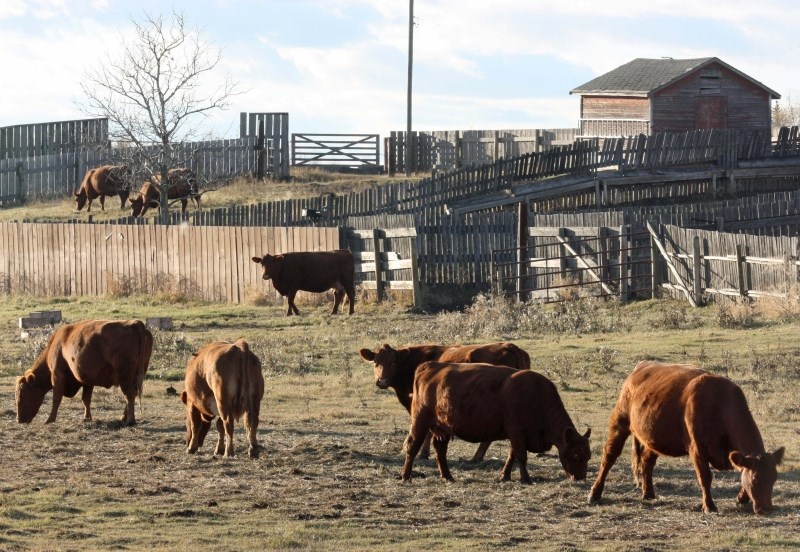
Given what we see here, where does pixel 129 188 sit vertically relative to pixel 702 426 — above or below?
above

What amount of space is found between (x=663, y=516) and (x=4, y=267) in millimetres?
27377

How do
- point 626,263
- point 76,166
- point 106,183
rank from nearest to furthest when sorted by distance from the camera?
point 626,263 → point 106,183 → point 76,166

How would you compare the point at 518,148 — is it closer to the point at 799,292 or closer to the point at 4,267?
the point at 4,267

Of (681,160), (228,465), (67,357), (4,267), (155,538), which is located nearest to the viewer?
(155,538)

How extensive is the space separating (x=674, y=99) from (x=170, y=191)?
21.4 metres

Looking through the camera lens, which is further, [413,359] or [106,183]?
[106,183]

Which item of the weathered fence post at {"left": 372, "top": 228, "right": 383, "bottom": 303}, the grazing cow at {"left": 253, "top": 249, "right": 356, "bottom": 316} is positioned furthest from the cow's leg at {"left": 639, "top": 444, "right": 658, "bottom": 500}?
the weathered fence post at {"left": 372, "top": 228, "right": 383, "bottom": 303}

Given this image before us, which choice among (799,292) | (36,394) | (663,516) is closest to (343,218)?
(799,292)

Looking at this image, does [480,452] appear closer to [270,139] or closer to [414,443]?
[414,443]

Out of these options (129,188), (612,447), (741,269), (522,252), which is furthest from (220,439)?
(129,188)

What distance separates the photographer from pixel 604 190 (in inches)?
1658

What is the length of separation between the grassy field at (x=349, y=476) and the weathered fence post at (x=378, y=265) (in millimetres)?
6518

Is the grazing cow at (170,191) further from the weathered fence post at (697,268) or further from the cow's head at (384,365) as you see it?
the cow's head at (384,365)

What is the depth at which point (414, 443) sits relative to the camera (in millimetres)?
11594
